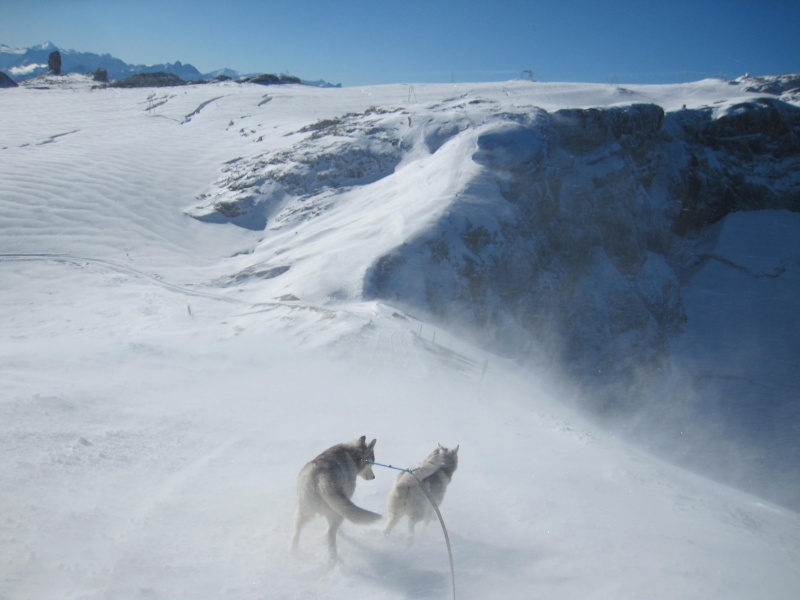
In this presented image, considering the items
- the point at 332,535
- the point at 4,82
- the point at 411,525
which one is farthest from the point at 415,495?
the point at 4,82

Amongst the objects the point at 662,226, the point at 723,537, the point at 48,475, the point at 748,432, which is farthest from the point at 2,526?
the point at 662,226

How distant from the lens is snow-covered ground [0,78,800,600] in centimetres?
392

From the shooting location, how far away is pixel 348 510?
3.72 m

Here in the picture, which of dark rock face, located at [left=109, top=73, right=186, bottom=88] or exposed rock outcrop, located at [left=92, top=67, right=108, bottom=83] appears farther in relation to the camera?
exposed rock outcrop, located at [left=92, top=67, right=108, bottom=83]

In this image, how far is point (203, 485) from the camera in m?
5.09

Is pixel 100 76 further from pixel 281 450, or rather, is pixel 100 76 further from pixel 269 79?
pixel 281 450

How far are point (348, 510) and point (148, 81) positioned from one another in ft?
229

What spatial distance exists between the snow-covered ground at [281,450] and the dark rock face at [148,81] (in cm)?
4616

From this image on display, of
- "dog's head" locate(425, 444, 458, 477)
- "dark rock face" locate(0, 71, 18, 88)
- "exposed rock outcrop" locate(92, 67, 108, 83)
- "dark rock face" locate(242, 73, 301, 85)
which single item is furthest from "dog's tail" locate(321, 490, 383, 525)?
"exposed rock outcrop" locate(92, 67, 108, 83)

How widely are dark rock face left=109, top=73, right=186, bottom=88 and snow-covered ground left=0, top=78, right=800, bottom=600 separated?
46.2 m

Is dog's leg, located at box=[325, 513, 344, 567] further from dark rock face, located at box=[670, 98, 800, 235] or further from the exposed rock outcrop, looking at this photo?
the exposed rock outcrop

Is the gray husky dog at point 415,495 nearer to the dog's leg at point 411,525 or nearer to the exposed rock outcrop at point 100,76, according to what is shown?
the dog's leg at point 411,525

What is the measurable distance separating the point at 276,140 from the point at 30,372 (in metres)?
27.7

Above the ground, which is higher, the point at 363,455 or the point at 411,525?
the point at 363,455
